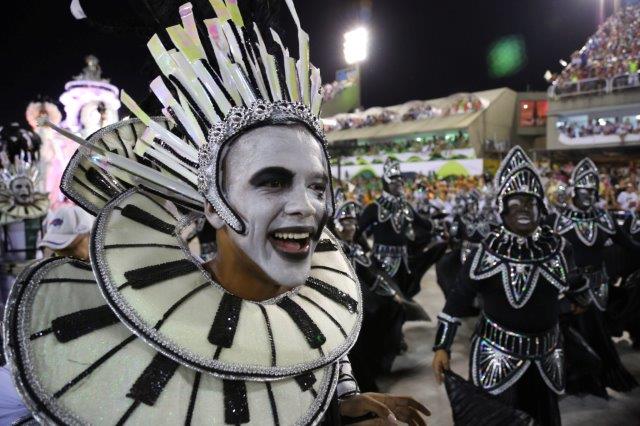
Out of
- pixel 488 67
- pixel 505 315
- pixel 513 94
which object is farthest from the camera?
pixel 488 67

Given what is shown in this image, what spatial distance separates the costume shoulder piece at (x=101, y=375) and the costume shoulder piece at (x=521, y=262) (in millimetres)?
2273

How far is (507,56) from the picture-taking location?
35.4m

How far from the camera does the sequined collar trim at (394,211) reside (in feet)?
21.3

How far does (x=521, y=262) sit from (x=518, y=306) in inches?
11.7

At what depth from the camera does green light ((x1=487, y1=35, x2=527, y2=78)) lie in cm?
3241

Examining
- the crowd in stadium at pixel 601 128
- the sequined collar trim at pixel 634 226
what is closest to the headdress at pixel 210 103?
the sequined collar trim at pixel 634 226

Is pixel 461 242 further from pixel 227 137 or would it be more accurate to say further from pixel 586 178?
pixel 227 137

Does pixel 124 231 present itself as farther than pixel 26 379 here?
Yes

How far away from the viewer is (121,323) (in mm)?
1136

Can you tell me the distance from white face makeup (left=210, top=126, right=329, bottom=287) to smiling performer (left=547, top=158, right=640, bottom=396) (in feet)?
14.7

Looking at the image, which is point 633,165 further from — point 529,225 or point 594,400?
point 529,225

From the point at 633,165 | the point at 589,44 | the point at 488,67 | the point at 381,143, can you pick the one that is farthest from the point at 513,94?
the point at 633,165

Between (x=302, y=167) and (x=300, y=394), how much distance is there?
0.61 metres

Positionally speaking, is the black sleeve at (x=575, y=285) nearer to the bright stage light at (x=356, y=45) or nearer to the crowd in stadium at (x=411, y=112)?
the crowd in stadium at (x=411, y=112)
